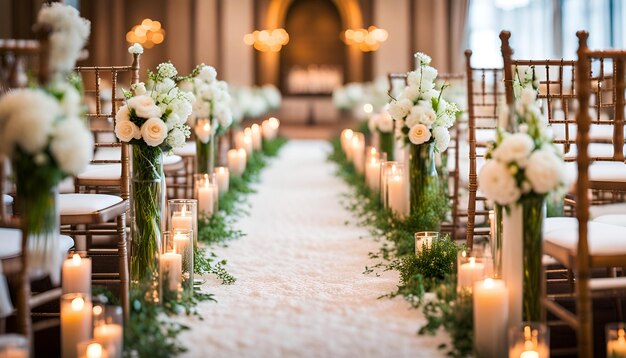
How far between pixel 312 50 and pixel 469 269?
1511 centimetres

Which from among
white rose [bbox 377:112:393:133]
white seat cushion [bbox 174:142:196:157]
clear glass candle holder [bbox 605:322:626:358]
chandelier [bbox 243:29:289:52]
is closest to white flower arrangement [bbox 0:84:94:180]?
clear glass candle holder [bbox 605:322:626:358]

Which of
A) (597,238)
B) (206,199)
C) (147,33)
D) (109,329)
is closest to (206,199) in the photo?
(206,199)

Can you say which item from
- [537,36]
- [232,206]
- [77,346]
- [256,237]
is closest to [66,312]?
[77,346]

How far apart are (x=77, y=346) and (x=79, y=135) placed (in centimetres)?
75

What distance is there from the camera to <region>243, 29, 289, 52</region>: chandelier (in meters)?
17.0

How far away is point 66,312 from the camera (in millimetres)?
2930

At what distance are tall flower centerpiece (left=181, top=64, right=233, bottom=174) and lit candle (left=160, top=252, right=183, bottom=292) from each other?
2584 millimetres

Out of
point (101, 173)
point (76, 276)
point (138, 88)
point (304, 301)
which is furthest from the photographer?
point (101, 173)

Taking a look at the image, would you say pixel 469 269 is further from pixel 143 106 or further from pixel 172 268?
pixel 143 106

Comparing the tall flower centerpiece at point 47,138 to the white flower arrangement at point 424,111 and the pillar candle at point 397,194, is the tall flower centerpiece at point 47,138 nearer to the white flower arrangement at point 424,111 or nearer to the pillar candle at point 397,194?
the white flower arrangement at point 424,111

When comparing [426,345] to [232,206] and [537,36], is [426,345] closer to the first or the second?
[232,206]

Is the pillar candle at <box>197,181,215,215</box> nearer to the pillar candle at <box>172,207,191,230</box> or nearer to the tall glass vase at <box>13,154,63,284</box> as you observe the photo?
the pillar candle at <box>172,207,191,230</box>

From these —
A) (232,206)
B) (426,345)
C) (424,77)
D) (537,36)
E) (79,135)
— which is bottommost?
(426,345)

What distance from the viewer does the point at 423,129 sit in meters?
4.76
